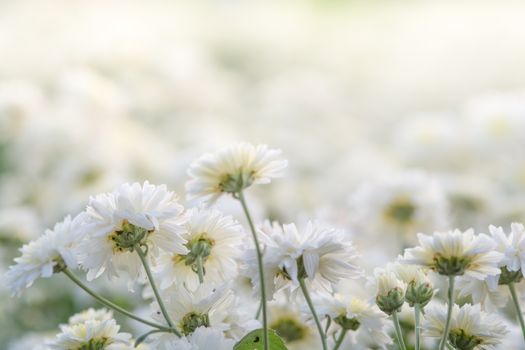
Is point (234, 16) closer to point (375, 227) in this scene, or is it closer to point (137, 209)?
point (375, 227)

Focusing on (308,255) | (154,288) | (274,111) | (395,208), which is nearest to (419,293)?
(308,255)

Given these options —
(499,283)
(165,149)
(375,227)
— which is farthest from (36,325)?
(499,283)

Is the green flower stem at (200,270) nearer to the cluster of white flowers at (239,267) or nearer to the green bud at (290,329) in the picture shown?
the cluster of white flowers at (239,267)

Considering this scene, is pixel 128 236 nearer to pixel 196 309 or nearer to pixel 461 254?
pixel 196 309

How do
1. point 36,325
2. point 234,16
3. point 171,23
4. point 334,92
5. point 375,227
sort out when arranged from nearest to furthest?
point 375,227, point 36,325, point 334,92, point 171,23, point 234,16

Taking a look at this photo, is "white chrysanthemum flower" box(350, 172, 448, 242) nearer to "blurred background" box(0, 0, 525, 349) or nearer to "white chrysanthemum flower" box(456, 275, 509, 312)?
"blurred background" box(0, 0, 525, 349)
